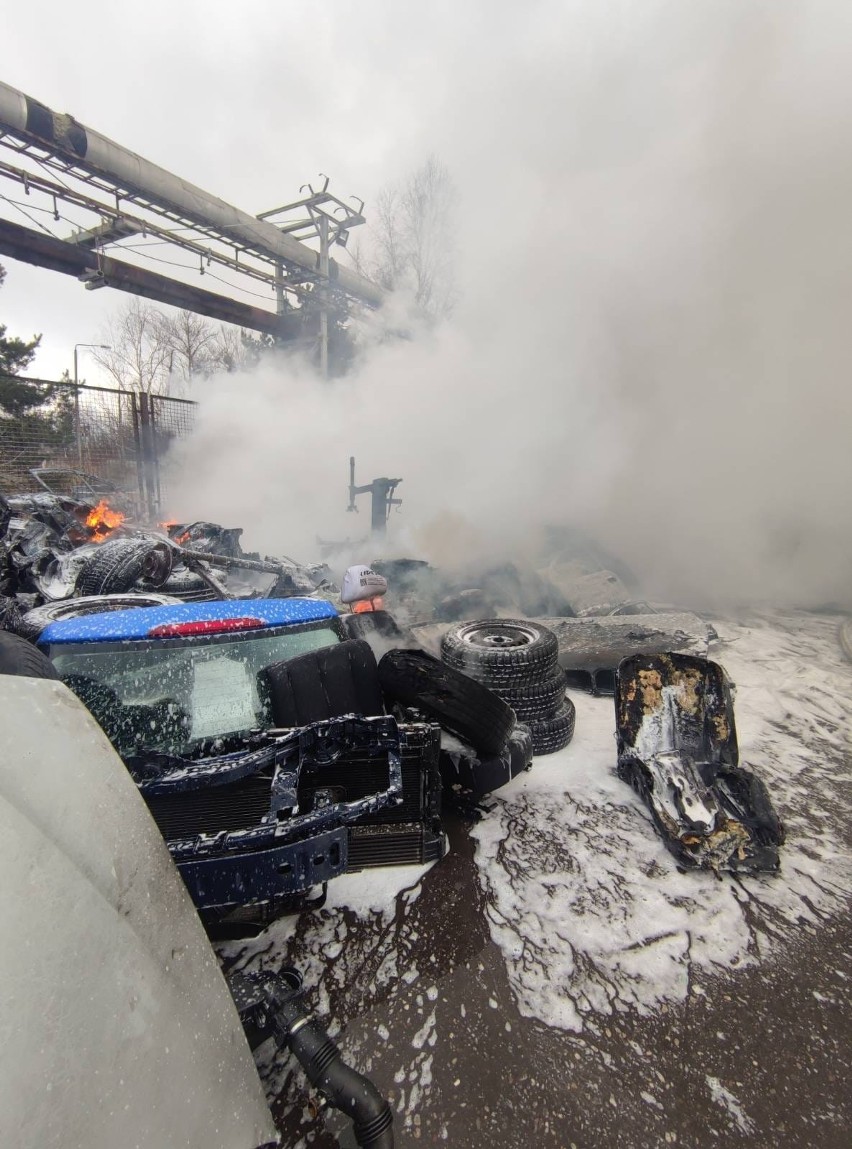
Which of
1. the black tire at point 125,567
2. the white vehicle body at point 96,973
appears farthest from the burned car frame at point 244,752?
the black tire at point 125,567

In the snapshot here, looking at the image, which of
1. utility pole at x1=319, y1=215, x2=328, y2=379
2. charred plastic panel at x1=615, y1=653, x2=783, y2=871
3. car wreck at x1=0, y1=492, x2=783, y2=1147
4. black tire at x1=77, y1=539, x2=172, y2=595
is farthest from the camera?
utility pole at x1=319, y1=215, x2=328, y2=379

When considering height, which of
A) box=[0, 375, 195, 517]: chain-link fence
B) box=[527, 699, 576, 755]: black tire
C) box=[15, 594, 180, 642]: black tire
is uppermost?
box=[0, 375, 195, 517]: chain-link fence

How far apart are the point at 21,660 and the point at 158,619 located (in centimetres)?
54

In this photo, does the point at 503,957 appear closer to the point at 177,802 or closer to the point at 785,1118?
the point at 785,1118

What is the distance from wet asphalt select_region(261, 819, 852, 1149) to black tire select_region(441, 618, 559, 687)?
174 cm

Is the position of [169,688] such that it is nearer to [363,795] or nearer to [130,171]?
[363,795]

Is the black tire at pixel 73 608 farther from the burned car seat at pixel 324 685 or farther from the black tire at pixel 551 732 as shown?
the black tire at pixel 551 732

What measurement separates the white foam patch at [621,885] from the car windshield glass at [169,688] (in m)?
1.46

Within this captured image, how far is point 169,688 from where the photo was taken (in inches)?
83.8

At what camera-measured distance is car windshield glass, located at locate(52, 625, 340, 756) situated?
2.04m

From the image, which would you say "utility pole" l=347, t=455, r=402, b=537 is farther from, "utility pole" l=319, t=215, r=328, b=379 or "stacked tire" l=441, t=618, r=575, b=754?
"utility pole" l=319, t=215, r=328, b=379

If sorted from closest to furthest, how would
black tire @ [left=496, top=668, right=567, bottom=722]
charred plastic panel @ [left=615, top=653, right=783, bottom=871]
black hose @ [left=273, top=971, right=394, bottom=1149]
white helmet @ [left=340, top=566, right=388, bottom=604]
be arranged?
black hose @ [left=273, top=971, right=394, bottom=1149] < charred plastic panel @ [left=615, top=653, right=783, bottom=871] < black tire @ [left=496, top=668, right=567, bottom=722] < white helmet @ [left=340, top=566, right=388, bottom=604]

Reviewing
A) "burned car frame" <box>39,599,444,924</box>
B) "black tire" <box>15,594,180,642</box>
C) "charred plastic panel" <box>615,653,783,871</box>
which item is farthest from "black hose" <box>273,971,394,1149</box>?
"black tire" <box>15,594,180,642</box>

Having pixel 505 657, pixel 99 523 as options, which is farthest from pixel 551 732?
pixel 99 523
